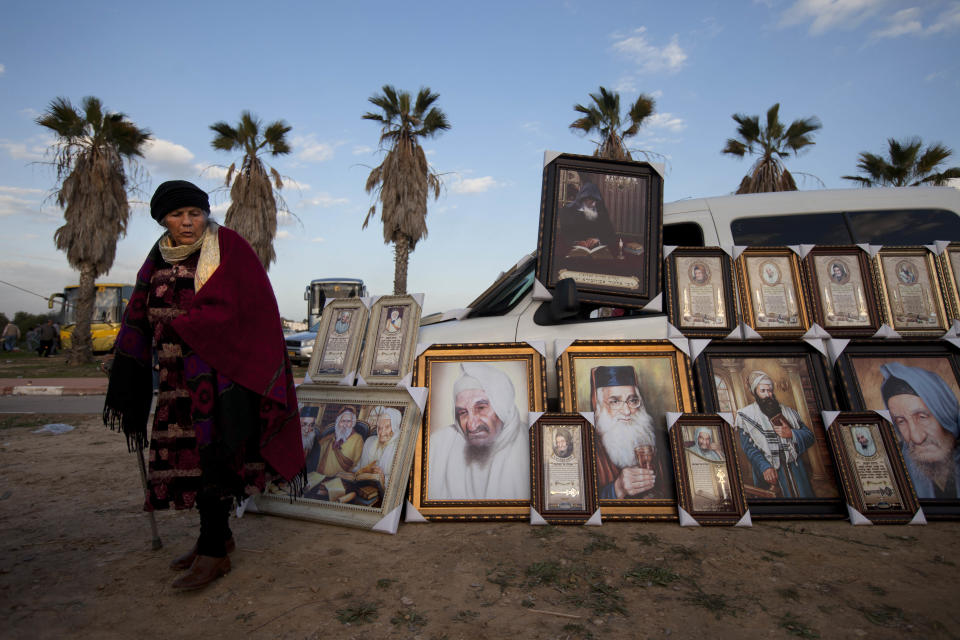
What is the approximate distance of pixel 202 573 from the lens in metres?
2.51

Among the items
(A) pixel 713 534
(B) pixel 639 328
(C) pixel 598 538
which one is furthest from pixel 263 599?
(B) pixel 639 328

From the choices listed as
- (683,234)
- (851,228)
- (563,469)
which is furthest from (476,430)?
(851,228)

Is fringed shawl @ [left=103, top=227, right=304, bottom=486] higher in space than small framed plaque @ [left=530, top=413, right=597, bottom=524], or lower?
higher

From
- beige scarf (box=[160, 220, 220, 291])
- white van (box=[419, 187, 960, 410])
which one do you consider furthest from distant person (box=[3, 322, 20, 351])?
beige scarf (box=[160, 220, 220, 291])

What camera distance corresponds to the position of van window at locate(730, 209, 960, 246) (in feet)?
13.8

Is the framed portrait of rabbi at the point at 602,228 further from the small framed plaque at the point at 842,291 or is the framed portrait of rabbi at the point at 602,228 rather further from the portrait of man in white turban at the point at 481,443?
the small framed plaque at the point at 842,291

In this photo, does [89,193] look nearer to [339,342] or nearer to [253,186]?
[253,186]

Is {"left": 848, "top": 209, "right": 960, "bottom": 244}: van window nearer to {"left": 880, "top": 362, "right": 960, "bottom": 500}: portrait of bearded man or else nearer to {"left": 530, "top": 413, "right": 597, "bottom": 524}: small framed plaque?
{"left": 880, "top": 362, "right": 960, "bottom": 500}: portrait of bearded man

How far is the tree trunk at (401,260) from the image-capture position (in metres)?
18.2

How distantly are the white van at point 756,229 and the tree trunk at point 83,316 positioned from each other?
17.8 m

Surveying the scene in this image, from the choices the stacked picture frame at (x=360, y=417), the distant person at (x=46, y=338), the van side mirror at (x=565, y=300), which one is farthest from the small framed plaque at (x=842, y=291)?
the distant person at (x=46, y=338)

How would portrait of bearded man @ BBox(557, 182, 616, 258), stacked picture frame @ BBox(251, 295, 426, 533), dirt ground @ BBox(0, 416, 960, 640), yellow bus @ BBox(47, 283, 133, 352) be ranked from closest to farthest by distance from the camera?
dirt ground @ BBox(0, 416, 960, 640), stacked picture frame @ BBox(251, 295, 426, 533), portrait of bearded man @ BBox(557, 182, 616, 258), yellow bus @ BBox(47, 283, 133, 352)

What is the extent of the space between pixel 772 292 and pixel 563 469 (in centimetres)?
208

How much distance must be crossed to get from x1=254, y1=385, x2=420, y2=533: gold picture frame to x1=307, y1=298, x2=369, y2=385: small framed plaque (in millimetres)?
165
